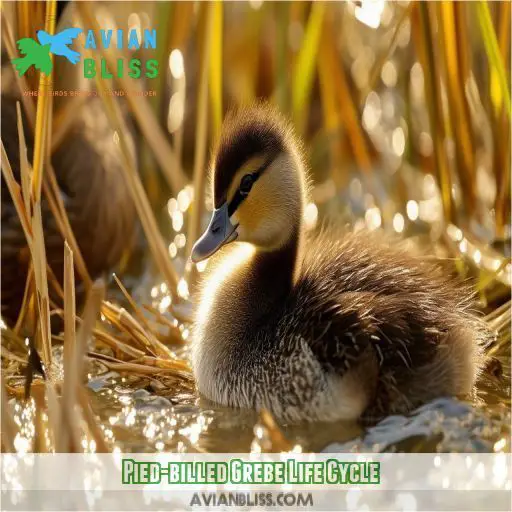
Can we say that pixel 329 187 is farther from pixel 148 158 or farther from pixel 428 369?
pixel 428 369

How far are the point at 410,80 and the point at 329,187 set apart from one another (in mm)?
737

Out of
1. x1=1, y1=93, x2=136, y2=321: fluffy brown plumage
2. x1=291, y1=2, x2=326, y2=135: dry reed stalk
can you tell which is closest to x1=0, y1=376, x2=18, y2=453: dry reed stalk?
x1=1, y1=93, x2=136, y2=321: fluffy brown plumage

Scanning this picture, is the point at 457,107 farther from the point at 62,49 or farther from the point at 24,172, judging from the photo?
the point at 24,172

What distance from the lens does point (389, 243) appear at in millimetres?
3965

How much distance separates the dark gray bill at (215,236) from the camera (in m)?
3.50

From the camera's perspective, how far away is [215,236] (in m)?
3.54

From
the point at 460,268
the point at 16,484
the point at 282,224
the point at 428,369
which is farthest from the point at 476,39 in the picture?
the point at 16,484

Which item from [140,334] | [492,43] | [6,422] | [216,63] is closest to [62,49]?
[216,63]

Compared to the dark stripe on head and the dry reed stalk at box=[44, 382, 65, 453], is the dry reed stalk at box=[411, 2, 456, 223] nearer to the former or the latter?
the dark stripe on head

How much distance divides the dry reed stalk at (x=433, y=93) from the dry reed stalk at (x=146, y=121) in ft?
4.13

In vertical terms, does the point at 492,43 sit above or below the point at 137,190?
above

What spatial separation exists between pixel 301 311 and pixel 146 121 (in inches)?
59.8

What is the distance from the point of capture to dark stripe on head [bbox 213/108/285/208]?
3.49 m

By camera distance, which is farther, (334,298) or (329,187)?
(329,187)
